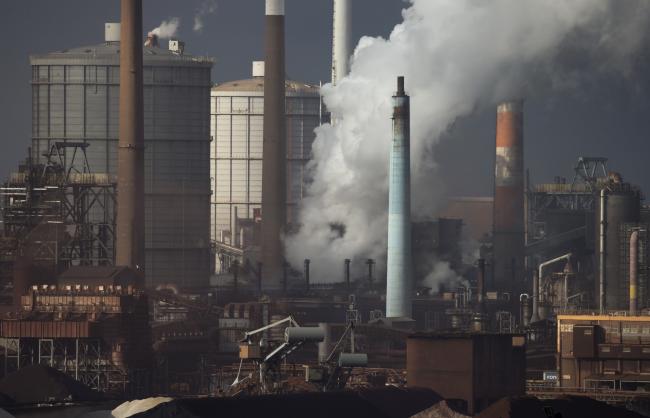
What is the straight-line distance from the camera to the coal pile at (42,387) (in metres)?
61.0

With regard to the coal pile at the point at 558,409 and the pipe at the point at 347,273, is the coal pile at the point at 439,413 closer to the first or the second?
the coal pile at the point at 558,409

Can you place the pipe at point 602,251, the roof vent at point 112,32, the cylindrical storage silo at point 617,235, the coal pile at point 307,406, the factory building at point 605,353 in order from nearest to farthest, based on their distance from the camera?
the coal pile at point 307,406 → the factory building at point 605,353 → the pipe at point 602,251 → the cylindrical storage silo at point 617,235 → the roof vent at point 112,32

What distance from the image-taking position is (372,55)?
346 feet

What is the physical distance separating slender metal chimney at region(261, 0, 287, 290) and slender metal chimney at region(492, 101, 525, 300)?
13.0 m

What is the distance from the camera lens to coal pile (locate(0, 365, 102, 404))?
60969mm

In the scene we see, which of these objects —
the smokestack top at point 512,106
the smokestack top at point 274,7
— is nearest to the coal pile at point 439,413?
the smokestack top at point 274,7

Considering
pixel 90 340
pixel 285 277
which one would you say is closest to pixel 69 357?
pixel 90 340

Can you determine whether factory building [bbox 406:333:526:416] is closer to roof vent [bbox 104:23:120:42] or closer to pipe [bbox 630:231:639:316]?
pipe [bbox 630:231:639:316]

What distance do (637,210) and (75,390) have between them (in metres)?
39.6

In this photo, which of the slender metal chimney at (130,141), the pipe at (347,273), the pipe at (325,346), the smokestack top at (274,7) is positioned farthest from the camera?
the smokestack top at (274,7)

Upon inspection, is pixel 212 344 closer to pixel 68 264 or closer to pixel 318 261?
pixel 68 264

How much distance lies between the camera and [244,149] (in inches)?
4668

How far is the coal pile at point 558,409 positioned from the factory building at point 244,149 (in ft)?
201

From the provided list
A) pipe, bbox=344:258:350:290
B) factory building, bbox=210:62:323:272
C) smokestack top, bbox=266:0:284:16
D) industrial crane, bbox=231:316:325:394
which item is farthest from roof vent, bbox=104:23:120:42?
industrial crane, bbox=231:316:325:394
